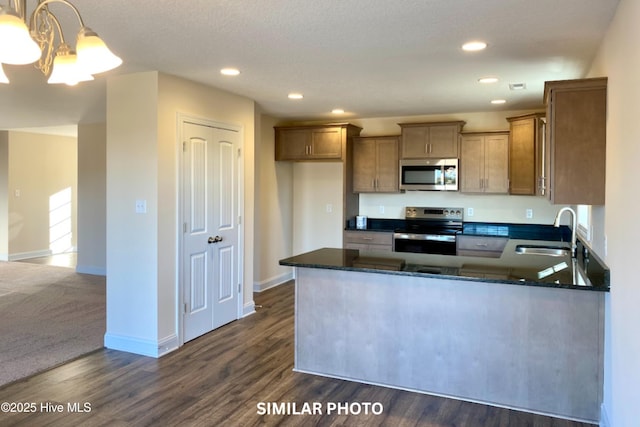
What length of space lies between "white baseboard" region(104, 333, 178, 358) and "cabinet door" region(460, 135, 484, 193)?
12.5 ft

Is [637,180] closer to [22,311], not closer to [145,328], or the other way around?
[145,328]

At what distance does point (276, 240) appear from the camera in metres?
6.70

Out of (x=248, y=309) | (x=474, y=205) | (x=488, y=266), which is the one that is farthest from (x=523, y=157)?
(x=248, y=309)

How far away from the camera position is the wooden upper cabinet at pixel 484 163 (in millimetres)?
5617

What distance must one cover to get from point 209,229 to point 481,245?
10.6 ft

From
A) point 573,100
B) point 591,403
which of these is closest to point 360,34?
→ point 573,100

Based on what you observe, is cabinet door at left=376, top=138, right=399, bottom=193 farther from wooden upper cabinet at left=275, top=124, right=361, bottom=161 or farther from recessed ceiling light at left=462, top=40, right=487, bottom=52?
recessed ceiling light at left=462, top=40, right=487, bottom=52

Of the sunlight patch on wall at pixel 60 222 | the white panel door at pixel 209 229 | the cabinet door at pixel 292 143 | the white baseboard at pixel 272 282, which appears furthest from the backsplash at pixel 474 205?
the sunlight patch on wall at pixel 60 222

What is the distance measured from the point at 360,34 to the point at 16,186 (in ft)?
27.5

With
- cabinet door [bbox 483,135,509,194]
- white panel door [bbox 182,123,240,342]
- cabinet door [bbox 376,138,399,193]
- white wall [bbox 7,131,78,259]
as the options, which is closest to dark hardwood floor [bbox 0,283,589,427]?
white panel door [bbox 182,123,240,342]

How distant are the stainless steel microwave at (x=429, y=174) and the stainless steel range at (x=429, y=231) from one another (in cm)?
44

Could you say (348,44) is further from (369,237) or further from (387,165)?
(369,237)

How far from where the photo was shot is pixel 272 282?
6598mm

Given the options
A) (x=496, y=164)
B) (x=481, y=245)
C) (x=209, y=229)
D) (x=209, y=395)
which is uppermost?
(x=496, y=164)
